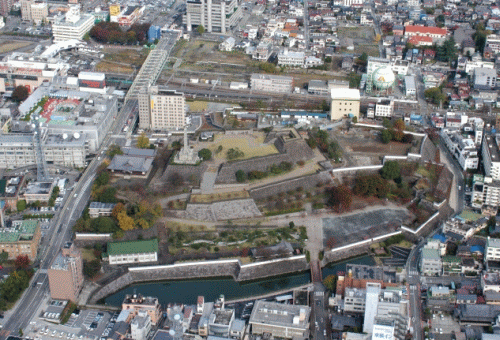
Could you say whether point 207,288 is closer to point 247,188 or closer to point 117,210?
point 117,210

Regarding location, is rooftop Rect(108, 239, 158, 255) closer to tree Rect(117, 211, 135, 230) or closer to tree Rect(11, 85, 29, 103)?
tree Rect(117, 211, 135, 230)

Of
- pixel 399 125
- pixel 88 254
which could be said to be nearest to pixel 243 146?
pixel 399 125

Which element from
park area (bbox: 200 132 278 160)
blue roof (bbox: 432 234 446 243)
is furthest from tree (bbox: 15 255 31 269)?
blue roof (bbox: 432 234 446 243)

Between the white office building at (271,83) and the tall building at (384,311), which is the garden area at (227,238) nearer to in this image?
the tall building at (384,311)

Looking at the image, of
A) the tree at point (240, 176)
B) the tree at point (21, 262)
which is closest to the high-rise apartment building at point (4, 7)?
the tree at point (240, 176)

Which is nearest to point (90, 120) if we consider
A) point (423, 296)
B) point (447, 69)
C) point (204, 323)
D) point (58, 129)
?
point (58, 129)

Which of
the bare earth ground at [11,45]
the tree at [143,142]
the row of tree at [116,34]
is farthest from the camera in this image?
the row of tree at [116,34]
